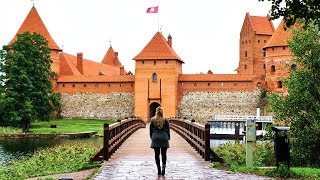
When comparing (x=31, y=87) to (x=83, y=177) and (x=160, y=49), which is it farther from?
(x=83, y=177)

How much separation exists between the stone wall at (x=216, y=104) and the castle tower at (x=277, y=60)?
172 centimetres

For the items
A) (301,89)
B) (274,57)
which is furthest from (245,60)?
(301,89)

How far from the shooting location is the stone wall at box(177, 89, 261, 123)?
184ft

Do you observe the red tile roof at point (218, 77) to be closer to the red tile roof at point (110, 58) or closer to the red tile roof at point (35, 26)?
the red tile roof at point (35, 26)

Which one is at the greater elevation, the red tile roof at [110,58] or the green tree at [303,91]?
the red tile roof at [110,58]

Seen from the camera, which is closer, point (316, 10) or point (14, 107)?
point (316, 10)

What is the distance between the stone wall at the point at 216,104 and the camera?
56094mm

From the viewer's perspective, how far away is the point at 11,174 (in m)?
14.4

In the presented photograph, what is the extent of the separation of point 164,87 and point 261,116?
1025cm

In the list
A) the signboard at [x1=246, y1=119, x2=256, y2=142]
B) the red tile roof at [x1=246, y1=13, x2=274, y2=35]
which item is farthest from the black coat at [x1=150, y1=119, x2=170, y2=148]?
the red tile roof at [x1=246, y1=13, x2=274, y2=35]

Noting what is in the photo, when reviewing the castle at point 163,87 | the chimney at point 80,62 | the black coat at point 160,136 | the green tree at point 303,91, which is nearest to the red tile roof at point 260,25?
the castle at point 163,87

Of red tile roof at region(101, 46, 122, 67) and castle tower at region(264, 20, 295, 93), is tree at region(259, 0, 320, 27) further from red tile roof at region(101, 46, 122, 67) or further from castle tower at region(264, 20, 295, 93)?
red tile roof at region(101, 46, 122, 67)

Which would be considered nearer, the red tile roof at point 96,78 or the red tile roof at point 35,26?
the red tile roof at point 35,26

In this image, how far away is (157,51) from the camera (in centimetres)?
5788
